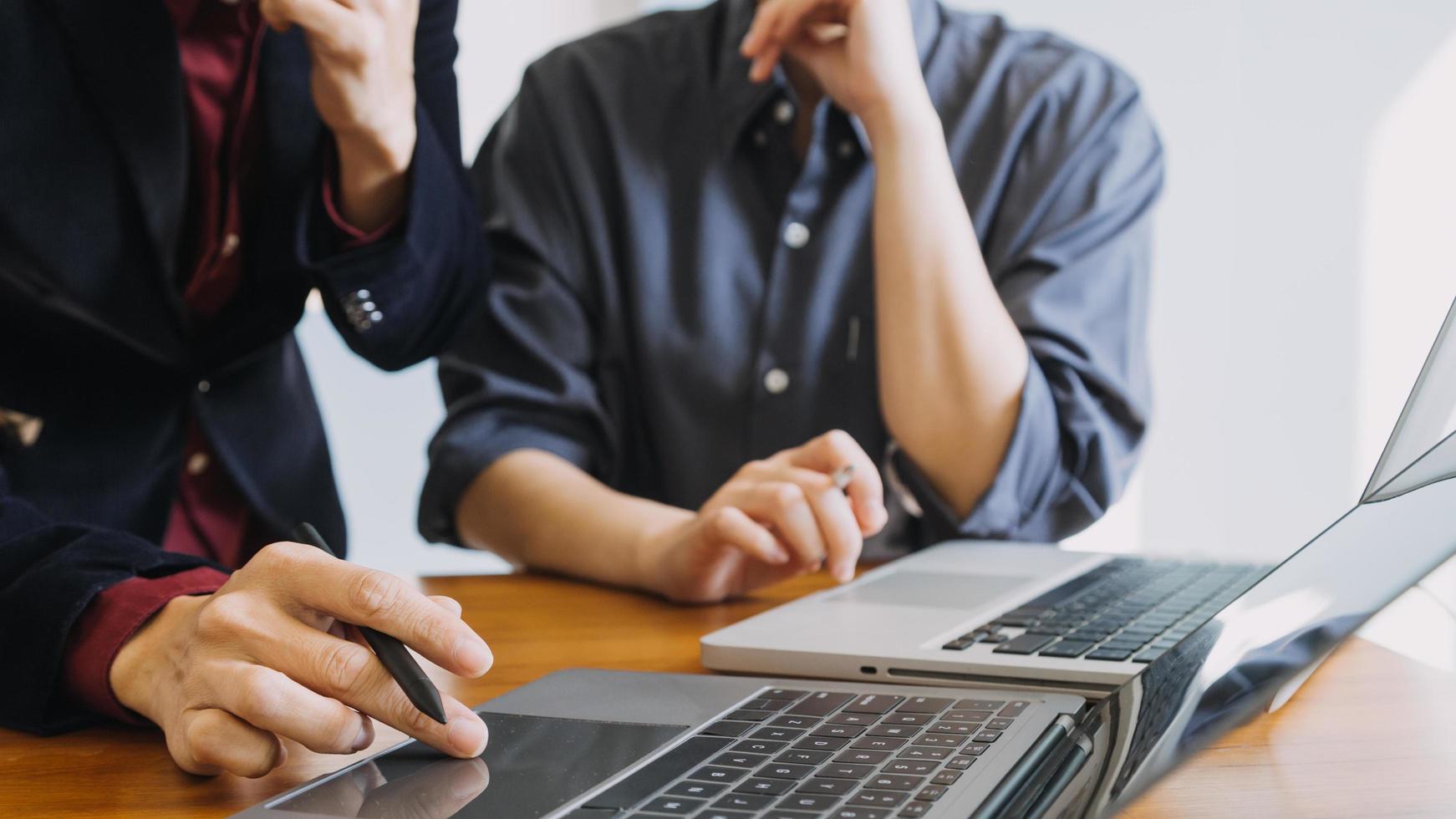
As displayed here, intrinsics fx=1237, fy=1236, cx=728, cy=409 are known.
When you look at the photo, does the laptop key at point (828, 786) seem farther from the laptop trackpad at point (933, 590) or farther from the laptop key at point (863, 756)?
the laptop trackpad at point (933, 590)

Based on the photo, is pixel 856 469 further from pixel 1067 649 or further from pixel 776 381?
pixel 776 381

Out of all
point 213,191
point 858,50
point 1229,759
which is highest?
point 858,50

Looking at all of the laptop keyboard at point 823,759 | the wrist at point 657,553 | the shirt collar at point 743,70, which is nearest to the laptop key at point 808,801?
the laptop keyboard at point 823,759

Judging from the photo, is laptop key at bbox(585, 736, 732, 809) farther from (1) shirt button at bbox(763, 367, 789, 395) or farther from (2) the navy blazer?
(1) shirt button at bbox(763, 367, 789, 395)

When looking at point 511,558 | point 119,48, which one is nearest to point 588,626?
point 511,558

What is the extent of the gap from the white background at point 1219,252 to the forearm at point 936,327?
0.94 m

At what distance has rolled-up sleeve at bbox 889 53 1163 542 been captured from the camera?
1014mm

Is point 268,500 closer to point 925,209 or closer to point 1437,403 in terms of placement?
point 925,209

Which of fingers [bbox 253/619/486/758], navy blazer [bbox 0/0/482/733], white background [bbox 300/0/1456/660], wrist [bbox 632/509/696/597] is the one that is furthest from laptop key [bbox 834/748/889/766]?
white background [bbox 300/0/1456/660]

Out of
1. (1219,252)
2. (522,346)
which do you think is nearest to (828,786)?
(522,346)

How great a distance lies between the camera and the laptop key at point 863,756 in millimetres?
410

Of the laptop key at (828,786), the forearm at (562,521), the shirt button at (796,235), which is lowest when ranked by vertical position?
the forearm at (562,521)

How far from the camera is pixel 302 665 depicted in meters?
0.46

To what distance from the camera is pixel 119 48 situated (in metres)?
0.85
